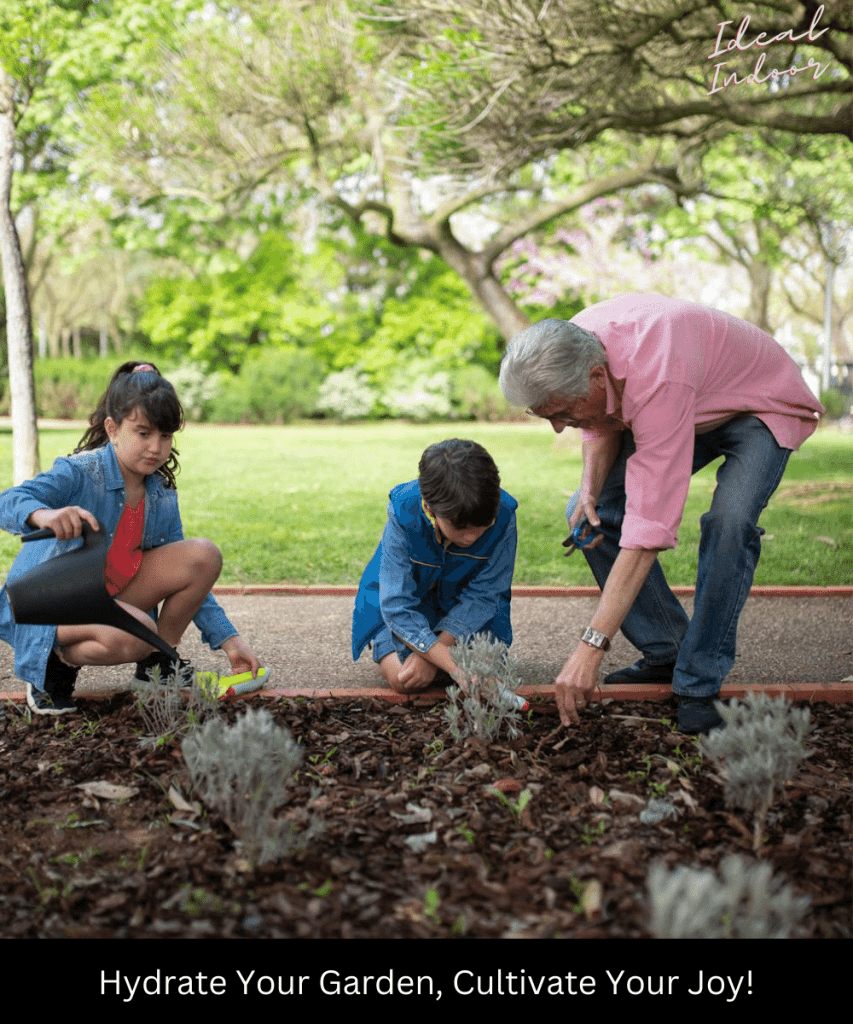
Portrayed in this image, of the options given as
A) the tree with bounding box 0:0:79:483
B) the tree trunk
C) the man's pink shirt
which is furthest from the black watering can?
the tree with bounding box 0:0:79:483

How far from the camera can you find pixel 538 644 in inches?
157

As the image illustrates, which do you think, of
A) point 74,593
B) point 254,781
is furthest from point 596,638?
point 74,593

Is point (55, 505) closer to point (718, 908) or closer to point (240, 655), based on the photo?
point (240, 655)

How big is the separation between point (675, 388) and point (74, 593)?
64.7 inches

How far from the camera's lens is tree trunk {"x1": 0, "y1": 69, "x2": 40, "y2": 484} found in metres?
8.65

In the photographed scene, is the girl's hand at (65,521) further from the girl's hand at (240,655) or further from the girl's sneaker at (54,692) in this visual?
the girl's hand at (240,655)

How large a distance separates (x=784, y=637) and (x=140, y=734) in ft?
8.92

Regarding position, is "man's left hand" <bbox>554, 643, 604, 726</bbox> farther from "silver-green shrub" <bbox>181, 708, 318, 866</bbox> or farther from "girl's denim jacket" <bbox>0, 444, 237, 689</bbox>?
"girl's denim jacket" <bbox>0, 444, 237, 689</bbox>

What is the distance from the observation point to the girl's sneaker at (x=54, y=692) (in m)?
2.87

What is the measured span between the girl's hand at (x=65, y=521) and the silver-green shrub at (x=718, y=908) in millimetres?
1645

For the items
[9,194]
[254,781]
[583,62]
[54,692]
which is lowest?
[54,692]

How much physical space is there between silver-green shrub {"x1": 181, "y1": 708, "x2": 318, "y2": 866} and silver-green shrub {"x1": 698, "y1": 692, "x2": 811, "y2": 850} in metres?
0.89

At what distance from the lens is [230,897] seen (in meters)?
1.81

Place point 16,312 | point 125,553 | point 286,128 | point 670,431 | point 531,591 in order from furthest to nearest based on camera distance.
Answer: point 286,128 < point 16,312 < point 531,591 < point 125,553 < point 670,431
